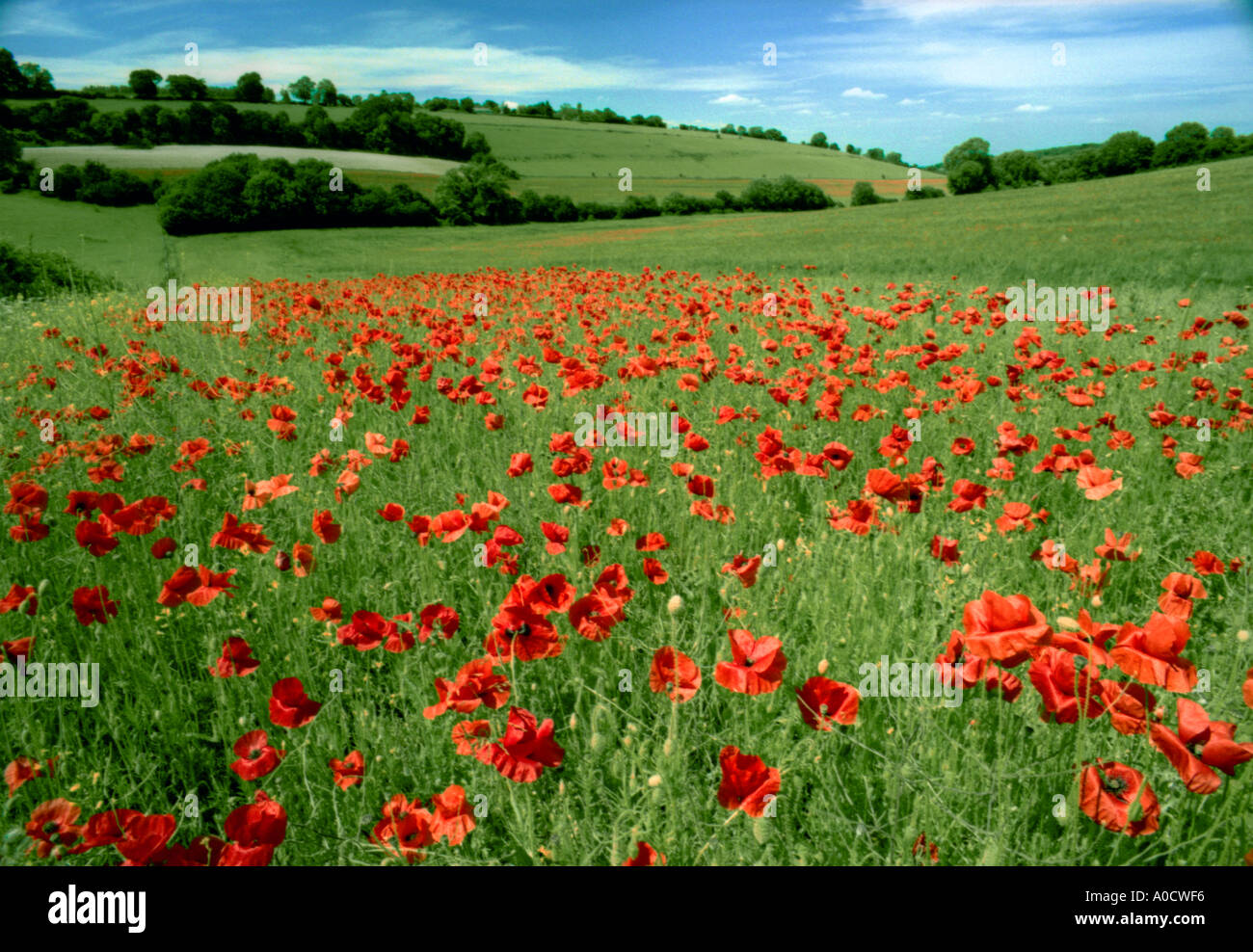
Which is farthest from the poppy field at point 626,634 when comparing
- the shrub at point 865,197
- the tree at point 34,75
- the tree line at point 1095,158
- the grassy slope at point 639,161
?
the tree line at point 1095,158

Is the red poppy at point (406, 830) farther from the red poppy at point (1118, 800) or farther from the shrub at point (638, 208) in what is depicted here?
the shrub at point (638, 208)

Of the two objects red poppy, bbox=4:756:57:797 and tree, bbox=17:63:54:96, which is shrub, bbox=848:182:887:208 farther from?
red poppy, bbox=4:756:57:797

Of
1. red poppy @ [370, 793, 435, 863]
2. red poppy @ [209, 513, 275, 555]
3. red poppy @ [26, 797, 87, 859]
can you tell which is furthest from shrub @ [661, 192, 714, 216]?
red poppy @ [26, 797, 87, 859]

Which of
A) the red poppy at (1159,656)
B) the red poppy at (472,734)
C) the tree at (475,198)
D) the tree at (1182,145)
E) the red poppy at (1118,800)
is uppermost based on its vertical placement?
the tree at (1182,145)

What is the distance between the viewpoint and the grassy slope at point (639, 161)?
1902 inches

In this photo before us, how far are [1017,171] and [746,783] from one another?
59.6 meters

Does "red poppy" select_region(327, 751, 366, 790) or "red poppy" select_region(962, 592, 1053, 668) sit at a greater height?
"red poppy" select_region(962, 592, 1053, 668)

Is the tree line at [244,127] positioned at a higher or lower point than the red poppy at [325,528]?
higher

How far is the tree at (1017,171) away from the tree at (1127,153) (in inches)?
183

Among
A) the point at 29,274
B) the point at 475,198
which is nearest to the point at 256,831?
the point at 29,274

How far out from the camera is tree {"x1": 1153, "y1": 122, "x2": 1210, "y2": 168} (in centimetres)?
3994

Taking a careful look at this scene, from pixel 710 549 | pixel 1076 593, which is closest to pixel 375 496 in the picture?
pixel 710 549

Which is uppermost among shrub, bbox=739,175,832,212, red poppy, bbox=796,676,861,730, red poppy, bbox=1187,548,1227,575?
shrub, bbox=739,175,832,212

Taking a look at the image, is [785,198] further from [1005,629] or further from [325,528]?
[1005,629]
